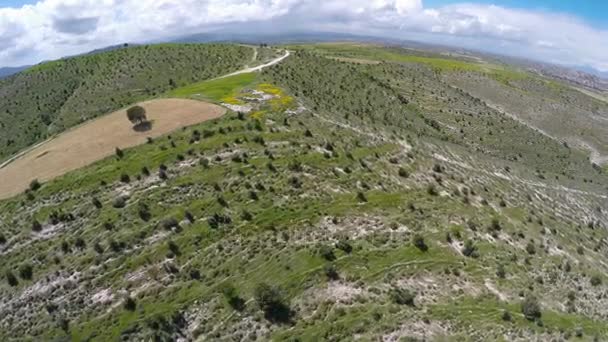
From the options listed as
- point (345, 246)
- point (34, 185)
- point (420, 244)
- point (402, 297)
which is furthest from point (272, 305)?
point (34, 185)

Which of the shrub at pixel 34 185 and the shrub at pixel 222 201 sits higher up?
Result: the shrub at pixel 34 185

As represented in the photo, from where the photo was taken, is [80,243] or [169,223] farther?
[169,223]

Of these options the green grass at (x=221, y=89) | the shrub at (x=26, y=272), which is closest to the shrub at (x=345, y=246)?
the shrub at (x=26, y=272)

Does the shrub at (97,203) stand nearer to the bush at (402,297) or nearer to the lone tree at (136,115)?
the lone tree at (136,115)

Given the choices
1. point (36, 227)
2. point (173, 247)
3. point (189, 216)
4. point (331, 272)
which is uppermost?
point (189, 216)

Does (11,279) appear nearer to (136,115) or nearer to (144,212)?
(144,212)

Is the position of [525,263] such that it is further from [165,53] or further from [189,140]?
[165,53]
